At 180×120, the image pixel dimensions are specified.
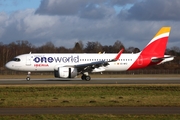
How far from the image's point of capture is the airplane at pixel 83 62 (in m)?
46.6

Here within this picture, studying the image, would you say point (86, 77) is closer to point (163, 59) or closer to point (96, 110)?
point (163, 59)

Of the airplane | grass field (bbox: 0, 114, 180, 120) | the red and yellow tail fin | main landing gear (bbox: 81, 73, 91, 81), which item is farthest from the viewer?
the red and yellow tail fin

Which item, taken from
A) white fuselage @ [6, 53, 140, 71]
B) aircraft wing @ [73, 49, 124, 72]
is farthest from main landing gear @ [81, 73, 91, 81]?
white fuselage @ [6, 53, 140, 71]

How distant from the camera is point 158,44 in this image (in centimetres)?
5075

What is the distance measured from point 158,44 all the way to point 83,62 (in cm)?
1058

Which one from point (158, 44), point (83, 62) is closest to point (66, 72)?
point (83, 62)

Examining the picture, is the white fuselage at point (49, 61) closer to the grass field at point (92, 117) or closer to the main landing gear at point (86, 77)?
A: the main landing gear at point (86, 77)

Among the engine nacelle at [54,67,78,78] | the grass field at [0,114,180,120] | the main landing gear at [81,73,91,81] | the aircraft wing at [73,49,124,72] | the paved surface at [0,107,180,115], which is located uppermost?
the aircraft wing at [73,49,124,72]

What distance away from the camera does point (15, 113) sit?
16.9m

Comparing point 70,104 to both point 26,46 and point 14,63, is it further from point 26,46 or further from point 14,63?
point 26,46

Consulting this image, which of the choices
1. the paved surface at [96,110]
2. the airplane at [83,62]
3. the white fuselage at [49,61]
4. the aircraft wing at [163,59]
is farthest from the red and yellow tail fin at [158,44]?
the paved surface at [96,110]

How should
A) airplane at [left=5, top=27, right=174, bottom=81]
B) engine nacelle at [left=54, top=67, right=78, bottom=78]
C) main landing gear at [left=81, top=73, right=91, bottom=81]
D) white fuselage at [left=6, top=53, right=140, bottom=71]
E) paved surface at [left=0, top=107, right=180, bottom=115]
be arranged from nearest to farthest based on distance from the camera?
paved surface at [left=0, top=107, right=180, bottom=115] < engine nacelle at [left=54, top=67, right=78, bottom=78] < main landing gear at [left=81, top=73, right=91, bottom=81] < airplane at [left=5, top=27, right=174, bottom=81] < white fuselage at [left=6, top=53, right=140, bottom=71]

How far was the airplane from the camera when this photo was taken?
46594 mm

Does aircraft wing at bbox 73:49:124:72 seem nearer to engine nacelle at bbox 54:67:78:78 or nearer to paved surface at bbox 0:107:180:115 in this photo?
engine nacelle at bbox 54:67:78:78
